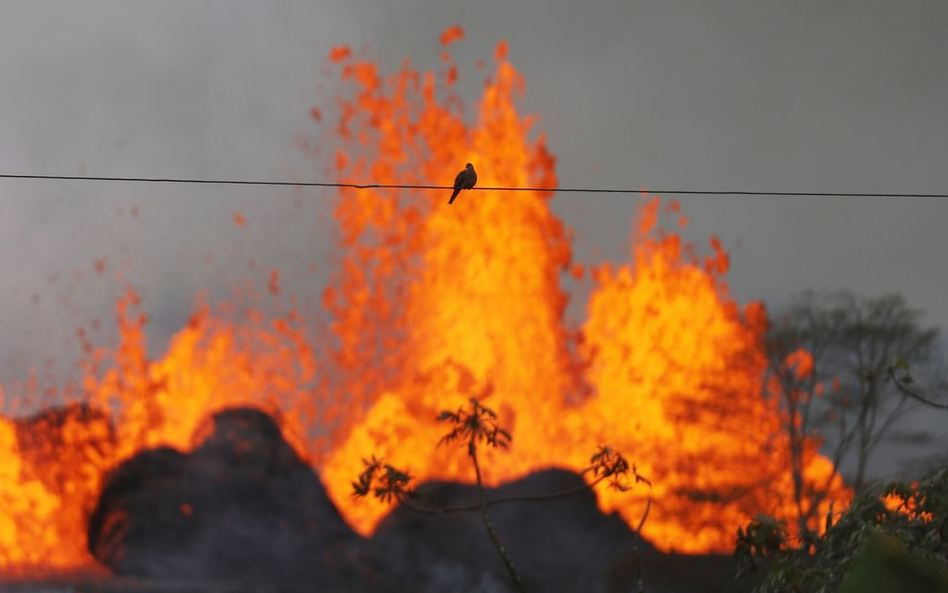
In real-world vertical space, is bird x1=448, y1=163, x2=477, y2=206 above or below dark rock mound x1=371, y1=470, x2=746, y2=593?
above

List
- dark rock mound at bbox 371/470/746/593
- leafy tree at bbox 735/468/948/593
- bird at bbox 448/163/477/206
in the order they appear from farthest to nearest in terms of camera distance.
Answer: dark rock mound at bbox 371/470/746/593 < bird at bbox 448/163/477/206 < leafy tree at bbox 735/468/948/593

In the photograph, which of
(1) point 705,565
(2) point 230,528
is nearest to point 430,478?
(2) point 230,528

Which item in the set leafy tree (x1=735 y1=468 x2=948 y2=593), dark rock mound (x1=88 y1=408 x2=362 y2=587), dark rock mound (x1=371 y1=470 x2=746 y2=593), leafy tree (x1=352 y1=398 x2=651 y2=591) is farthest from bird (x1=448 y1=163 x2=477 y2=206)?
dark rock mound (x1=88 y1=408 x2=362 y2=587)

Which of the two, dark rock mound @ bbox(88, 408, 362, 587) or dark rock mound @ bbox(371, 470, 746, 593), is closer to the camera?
dark rock mound @ bbox(371, 470, 746, 593)

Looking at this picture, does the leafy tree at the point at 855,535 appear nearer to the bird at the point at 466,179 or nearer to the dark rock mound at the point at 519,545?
the bird at the point at 466,179

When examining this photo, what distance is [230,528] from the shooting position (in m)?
37.8

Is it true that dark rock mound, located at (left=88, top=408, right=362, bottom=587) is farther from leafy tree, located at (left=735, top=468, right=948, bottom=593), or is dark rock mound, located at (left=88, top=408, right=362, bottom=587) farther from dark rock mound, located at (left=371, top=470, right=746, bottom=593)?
leafy tree, located at (left=735, top=468, right=948, bottom=593)

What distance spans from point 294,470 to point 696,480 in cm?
1679

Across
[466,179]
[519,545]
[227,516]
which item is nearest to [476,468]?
[466,179]

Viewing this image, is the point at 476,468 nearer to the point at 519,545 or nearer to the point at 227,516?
the point at 519,545

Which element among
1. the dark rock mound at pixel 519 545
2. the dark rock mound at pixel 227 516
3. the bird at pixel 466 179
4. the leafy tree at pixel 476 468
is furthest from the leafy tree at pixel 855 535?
the dark rock mound at pixel 227 516

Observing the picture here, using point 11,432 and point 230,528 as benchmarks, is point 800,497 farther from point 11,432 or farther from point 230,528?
point 11,432

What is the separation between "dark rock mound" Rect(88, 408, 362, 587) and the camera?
36344 millimetres

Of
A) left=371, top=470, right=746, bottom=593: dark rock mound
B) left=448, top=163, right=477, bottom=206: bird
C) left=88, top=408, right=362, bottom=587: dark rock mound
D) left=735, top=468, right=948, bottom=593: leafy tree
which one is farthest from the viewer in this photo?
left=88, top=408, right=362, bottom=587: dark rock mound
